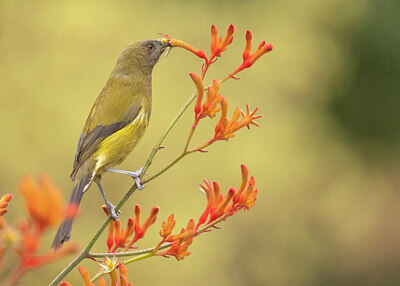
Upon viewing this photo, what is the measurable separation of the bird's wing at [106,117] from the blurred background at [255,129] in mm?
5784

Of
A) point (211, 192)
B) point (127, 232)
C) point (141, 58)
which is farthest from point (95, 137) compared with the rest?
point (211, 192)

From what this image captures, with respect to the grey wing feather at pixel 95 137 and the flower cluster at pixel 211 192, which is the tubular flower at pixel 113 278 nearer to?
the flower cluster at pixel 211 192

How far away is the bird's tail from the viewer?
0.83m

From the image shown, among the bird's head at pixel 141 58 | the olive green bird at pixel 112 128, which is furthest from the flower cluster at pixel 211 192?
the bird's head at pixel 141 58

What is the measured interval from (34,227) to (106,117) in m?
2.01

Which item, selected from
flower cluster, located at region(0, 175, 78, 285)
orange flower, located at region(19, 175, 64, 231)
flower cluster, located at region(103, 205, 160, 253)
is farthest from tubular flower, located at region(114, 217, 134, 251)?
orange flower, located at region(19, 175, 64, 231)

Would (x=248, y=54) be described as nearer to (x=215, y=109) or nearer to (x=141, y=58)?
(x=215, y=109)

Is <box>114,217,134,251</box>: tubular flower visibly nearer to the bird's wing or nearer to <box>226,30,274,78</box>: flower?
<box>226,30,274,78</box>: flower

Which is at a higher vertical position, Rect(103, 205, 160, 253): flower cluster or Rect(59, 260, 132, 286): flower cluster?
Rect(103, 205, 160, 253): flower cluster

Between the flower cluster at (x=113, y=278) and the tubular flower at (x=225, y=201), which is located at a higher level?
the tubular flower at (x=225, y=201)

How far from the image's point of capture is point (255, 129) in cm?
1020

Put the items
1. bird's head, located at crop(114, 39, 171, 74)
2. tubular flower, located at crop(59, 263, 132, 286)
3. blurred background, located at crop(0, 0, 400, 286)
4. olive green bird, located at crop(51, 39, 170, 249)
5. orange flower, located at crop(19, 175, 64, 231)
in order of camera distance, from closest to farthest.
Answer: orange flower, located at crop(19, 175, 64, 231) → tubular flower, located at crop(59, 263, 132, 286) → olive green bird, located at crop(51, 39, 170, 249) → bird's head, located at crop(114, 39, 171, 74) → blurred background, located at crop(0, 0, 400, 286)

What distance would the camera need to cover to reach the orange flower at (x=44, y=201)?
75cm

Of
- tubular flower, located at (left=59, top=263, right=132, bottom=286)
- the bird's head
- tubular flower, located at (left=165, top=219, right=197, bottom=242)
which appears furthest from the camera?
the bird's head
